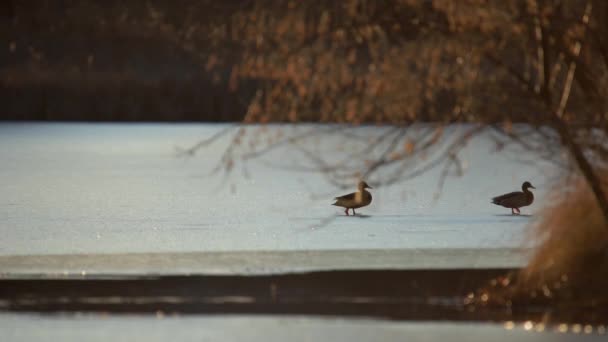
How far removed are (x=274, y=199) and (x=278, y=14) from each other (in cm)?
1127

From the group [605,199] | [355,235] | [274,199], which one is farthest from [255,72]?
[274,199]

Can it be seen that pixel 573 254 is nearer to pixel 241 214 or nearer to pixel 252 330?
pixel 252 330

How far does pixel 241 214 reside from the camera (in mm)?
17344

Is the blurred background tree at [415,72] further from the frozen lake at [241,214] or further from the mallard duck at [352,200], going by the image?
the mallard duck at [352,200]

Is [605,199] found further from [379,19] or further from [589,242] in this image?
[379,19]

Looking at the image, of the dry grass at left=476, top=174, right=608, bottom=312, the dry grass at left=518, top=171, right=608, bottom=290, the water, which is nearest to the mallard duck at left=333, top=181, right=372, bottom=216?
the dry grass at left=476, top=174, right=608, bottom=312

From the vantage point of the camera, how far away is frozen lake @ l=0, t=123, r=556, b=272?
1318cm

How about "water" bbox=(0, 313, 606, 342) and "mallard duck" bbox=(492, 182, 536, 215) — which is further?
"mallard duck" bbox=(492, 182, 536, 215)

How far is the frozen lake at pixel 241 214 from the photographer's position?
1318cm

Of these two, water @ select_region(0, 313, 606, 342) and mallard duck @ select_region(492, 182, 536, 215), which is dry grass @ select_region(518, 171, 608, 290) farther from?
mallard duck @ select_region(492, 182, 536, 215)

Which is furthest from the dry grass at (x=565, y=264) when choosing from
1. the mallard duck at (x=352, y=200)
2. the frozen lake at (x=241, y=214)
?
the mallard duck at (x=352, y=200)

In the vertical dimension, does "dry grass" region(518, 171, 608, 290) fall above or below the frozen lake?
below

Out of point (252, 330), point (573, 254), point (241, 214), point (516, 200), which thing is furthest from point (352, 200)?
point (252, 330)

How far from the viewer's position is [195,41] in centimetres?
844
